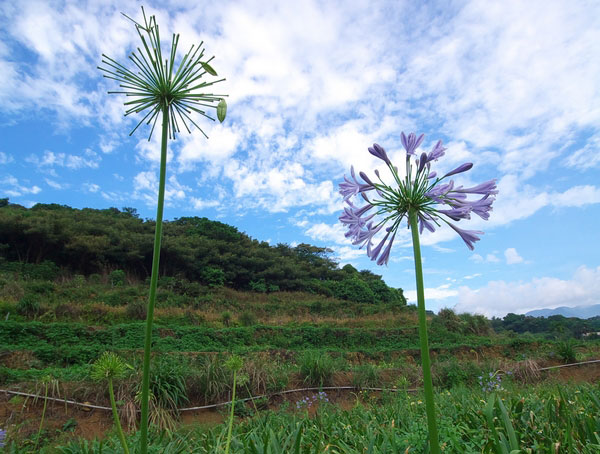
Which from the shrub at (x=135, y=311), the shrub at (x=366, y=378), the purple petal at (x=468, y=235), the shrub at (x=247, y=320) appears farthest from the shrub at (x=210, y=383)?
the shrub at (x=247, y=320)

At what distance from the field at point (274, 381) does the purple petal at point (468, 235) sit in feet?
4.22

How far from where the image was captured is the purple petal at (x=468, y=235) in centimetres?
171

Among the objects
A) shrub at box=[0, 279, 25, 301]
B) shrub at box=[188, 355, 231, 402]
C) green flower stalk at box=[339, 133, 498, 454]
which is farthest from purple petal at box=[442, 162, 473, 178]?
shrub at box=[0, 279, 25, 301]

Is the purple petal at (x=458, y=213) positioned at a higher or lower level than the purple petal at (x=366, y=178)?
lower

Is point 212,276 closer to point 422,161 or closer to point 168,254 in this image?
point 168,254

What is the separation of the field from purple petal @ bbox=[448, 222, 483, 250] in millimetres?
1285

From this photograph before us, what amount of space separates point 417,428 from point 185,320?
16425 mm

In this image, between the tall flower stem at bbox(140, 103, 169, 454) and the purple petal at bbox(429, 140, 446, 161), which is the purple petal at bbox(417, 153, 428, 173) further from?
the tall flower stem at bbox(140, 103, 169, 454)

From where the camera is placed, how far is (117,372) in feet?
5.03

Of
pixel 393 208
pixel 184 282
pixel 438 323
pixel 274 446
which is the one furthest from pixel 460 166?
pixel 184 282

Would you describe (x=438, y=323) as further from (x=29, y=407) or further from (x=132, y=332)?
(x=29, y=407)

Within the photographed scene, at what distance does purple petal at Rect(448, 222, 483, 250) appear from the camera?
171 cm

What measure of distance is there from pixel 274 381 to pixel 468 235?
22.6 ft

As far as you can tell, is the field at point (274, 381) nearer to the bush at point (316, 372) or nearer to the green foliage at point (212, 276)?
the bush at point (316, 372)
